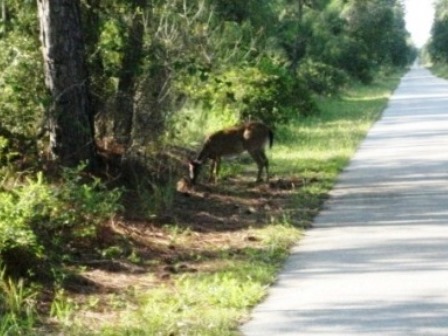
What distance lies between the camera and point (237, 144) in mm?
17453

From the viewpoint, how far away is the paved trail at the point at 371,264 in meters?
7.66

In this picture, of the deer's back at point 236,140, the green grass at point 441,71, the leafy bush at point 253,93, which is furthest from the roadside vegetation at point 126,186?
the green grass at point 441,71

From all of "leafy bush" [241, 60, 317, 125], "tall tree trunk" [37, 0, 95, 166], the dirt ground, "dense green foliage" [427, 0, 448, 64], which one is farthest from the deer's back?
"dense green foliage" [427, 0, 448, 64]

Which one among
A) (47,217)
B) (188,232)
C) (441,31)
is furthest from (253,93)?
(441,31)

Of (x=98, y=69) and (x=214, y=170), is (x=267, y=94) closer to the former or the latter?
(x=214, y=170)

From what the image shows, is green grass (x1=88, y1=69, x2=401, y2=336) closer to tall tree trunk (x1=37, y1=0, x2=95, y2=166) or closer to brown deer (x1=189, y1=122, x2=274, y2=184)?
brown deer (x1=189, y1=122, x2=274, y2=184)

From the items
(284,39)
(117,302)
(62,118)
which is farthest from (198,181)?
(284,39)

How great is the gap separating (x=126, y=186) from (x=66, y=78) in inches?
76.6

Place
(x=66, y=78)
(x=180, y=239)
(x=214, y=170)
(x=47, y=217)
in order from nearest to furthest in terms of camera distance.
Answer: (x=47, y=217) < (x=180, y=239) < (x=66, y=78) < (x=214, y=170)

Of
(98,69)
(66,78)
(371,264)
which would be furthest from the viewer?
A: (98,69)

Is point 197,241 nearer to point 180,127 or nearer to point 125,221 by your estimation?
point 125,221

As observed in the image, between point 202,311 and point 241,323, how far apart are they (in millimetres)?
477

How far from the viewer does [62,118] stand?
41.8ft

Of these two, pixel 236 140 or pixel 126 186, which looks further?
pixel 236 140
